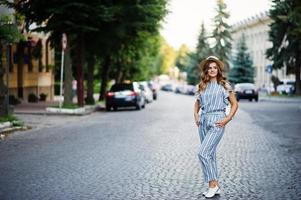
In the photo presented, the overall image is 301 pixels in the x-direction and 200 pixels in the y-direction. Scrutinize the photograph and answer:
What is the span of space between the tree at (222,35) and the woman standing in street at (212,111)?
8216 centimetres

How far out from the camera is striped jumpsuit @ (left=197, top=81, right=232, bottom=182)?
7523 millimetres

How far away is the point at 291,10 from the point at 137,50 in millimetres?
18150

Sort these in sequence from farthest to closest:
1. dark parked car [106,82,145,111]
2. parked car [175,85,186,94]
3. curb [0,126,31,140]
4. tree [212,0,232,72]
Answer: tree [212,0,232,72] < parked car [175,85,186,94] < dark parked car [106,82,145,111] < curb [0,126,31,140]

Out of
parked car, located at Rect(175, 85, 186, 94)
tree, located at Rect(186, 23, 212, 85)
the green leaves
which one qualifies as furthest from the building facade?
tree, located at Rect(186, 23, 212, 85)

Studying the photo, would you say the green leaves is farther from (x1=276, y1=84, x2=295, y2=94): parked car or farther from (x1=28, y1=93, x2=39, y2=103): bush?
(x1=276, y1=84, x2=295, y2=94): parked car

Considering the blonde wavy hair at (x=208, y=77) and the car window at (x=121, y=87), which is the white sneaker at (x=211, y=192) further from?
the car window at (x=121, y=87)

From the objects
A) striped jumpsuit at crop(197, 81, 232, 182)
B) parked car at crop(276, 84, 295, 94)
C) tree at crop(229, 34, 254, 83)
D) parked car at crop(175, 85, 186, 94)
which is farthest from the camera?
parked car at crop(175, 85, 186, 94)

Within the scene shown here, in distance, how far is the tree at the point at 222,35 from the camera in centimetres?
8981

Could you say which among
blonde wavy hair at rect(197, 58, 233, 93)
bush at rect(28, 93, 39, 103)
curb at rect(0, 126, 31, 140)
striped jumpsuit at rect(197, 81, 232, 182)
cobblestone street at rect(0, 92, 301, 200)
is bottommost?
cobblestone street at rect(0, 92, 301, 200)

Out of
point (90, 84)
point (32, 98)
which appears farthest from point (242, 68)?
point (90, 84)

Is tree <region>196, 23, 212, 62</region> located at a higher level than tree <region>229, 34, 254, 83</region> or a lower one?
higher

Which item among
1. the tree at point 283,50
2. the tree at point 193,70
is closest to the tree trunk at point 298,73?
the tree at point 283,50

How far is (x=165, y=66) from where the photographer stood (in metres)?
173

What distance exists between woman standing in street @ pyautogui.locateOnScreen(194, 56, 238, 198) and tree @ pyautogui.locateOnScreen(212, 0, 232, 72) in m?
82.2
